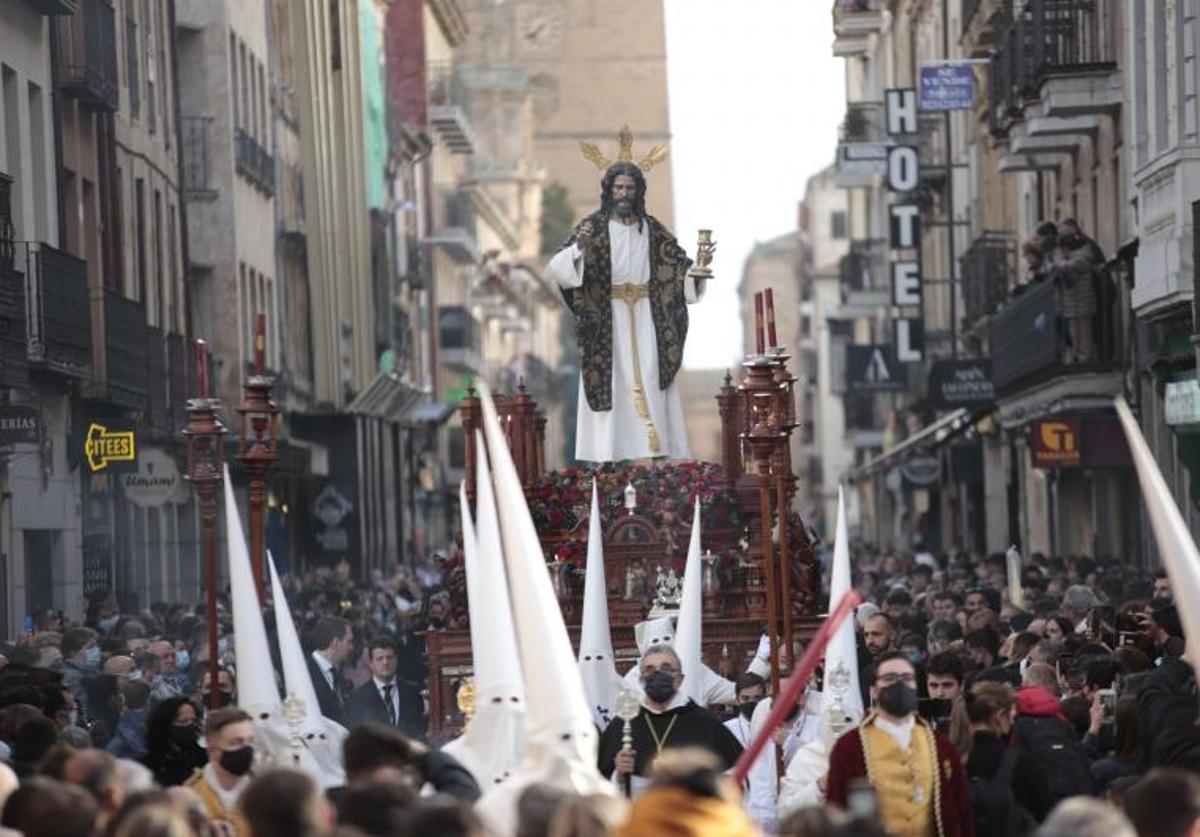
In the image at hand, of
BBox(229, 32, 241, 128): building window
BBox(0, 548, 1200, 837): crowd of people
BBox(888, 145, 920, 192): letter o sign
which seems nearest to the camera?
BBox(0, 548, 1200, 837): crowd of people

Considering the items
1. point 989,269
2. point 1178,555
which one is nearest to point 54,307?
point 1178,555

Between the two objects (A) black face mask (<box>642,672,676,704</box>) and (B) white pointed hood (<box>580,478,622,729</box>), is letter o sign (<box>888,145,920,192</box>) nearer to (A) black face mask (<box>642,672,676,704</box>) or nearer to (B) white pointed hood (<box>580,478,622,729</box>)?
(B) white pointed hood (<box>580,478,622,729</box>)

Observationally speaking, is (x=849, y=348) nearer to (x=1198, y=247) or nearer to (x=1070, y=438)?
(x=1070, y=438)

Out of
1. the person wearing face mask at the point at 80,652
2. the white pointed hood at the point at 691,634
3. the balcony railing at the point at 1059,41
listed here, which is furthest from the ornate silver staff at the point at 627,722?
the balcony railing at the point at 1059,41

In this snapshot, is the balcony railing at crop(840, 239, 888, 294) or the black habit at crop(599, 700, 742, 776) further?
the balcony railing at crop(840, 239, 888, 294)

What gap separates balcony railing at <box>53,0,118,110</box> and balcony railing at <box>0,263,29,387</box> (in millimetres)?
5649

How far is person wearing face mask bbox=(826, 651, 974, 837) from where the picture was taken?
13180 mm

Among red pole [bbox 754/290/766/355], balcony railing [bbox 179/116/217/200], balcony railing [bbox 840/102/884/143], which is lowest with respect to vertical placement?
red pole [bbox 754/290/766/355]

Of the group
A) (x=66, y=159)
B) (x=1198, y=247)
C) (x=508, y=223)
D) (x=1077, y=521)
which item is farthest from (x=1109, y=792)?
(x=508, y=223)

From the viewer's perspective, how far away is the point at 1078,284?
123ft

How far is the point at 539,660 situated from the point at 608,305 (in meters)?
12.1

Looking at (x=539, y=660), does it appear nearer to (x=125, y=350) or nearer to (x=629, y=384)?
(x=629, y=384)

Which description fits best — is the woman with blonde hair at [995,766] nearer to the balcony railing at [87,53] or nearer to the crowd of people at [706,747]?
the crowd of people at [706,747]

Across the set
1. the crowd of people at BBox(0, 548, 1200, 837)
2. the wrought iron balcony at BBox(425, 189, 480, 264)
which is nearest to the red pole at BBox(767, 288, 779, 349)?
the crowd of people at BBox(0, 548, 1200, 837)
